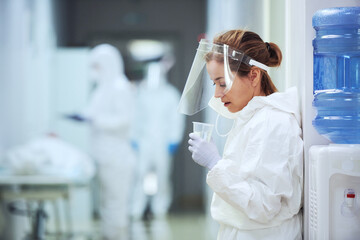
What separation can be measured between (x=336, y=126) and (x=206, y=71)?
42cm

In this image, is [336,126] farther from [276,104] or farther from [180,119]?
[180,119]

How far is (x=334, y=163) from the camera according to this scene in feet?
4.89

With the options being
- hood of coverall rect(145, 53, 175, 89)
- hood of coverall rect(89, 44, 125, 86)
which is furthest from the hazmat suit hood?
hood of coverall rect(145, 53, 175, 89)

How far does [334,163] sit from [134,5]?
6.61 m

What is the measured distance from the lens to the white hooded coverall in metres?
1.50

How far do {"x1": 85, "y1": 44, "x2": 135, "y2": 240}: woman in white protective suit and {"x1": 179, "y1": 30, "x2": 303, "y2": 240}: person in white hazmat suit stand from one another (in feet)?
9.83

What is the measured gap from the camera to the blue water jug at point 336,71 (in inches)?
63.2

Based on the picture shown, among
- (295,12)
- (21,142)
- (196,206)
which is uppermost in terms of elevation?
(295,12)

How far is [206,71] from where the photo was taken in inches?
66.2

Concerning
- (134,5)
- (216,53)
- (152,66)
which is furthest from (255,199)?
(134,5)

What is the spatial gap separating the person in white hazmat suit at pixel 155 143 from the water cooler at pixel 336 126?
4.78 m

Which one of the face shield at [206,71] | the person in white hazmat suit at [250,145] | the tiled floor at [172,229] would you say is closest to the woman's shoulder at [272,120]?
the person in white hazmat suit at [250,145]

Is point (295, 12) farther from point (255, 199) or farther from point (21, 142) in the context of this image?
point (21, 142)

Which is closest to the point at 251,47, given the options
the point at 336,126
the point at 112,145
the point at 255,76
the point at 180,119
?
the point at 255,76
